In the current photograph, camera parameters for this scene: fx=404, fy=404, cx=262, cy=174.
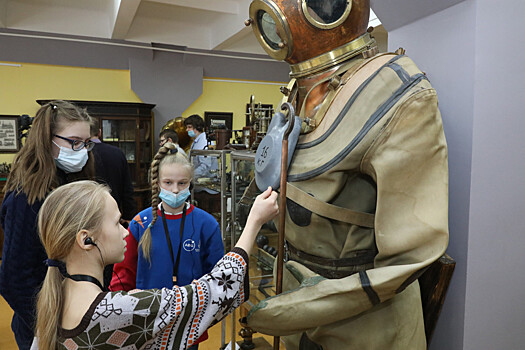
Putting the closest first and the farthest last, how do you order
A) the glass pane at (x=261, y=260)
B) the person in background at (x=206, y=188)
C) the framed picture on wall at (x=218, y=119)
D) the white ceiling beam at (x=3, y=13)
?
the glass pane at (x=261, y=260) < the person in background at (x=206, y=188) < the white ceiling beam at (x=3, y=13) < the framed picture on wall at (x=218, y=119)

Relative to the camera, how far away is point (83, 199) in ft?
3.99

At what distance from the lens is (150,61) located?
7496 mm

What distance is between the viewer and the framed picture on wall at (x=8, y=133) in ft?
22.1

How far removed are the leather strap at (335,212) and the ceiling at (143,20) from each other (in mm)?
5461

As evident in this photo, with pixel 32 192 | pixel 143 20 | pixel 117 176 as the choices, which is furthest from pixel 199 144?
pixel 32 192

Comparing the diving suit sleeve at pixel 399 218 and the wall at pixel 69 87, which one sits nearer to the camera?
the diving suit sleeve at pixel 399 218

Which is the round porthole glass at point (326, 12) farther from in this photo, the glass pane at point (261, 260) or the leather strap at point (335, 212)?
the glass pane at point (261, 260)

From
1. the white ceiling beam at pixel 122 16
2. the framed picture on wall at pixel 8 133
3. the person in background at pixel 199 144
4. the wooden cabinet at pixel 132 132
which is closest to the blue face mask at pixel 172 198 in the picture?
the person in background at pixel 199 144

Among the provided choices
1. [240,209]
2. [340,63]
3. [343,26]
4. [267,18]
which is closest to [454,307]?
[340,63]

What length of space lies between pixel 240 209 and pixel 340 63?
8.40 ft

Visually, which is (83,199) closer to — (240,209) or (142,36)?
(240,209)

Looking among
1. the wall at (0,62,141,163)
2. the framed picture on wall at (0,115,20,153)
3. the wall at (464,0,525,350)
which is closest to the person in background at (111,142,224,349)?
the wall at (464,0,525,350)

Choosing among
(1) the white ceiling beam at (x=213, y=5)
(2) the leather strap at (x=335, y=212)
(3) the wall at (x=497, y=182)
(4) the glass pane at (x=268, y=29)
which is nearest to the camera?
(2) the leather strap at (x=335, y=212)

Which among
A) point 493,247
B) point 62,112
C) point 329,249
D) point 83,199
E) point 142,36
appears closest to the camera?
point 83,199
